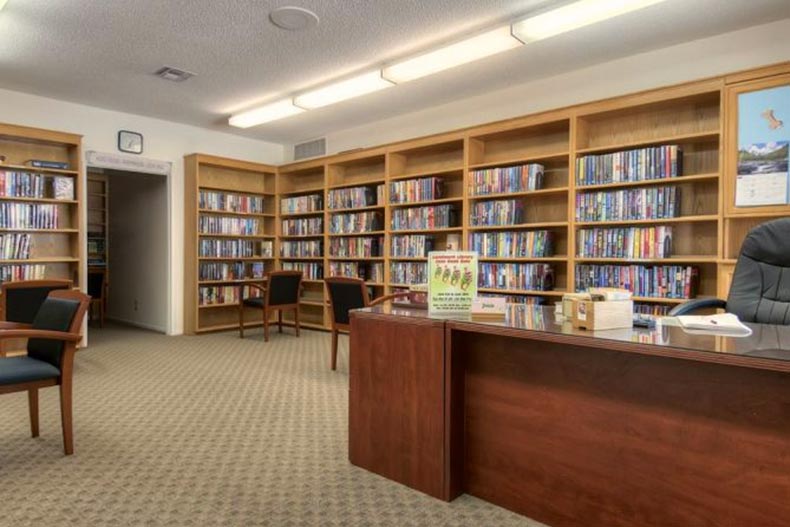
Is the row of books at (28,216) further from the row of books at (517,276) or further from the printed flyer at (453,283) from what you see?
the printed flyer at (453,283)

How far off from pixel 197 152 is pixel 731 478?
643 cm

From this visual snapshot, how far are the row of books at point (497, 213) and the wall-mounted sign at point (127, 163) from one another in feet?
12.8

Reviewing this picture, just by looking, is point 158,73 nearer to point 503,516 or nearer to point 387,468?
point 387,468

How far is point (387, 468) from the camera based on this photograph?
2215 millimetres

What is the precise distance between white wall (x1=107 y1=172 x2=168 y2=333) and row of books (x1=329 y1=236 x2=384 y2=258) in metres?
2.19

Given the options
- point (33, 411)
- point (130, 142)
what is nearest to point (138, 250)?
point (130, 142)

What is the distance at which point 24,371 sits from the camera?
2.30 metres

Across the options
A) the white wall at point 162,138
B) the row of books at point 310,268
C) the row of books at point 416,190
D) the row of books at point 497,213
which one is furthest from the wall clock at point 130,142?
the row of books at point 497,213

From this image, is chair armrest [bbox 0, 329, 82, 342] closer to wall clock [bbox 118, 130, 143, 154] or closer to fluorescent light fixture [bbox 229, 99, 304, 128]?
fluorescent light fixture [bbox 229, 99, 304, 128]

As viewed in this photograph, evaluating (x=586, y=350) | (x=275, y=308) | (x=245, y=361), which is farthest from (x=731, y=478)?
(x=275, y=308)

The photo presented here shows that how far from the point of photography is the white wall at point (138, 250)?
21.2 feet

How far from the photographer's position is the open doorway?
256 inches

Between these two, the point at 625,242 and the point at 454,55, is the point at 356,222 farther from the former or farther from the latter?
the point at 625,242

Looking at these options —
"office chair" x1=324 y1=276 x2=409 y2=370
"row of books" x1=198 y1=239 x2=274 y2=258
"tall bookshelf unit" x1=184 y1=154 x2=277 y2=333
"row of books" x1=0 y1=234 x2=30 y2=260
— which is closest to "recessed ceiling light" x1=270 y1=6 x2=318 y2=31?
"office chair" x1=324 y1=276 x2=409 y2=370
